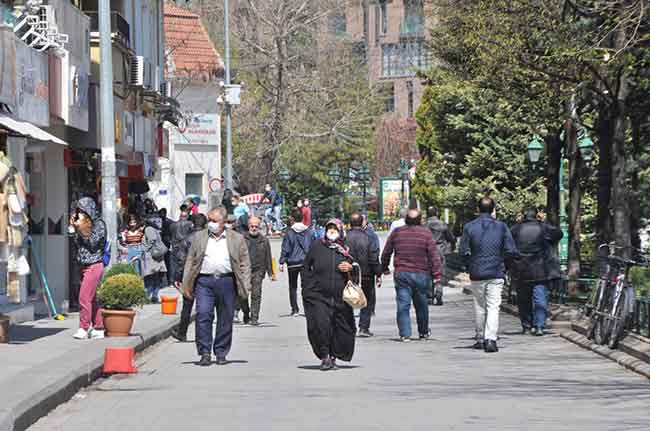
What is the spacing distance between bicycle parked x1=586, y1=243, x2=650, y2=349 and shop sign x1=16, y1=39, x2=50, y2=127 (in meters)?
8.25

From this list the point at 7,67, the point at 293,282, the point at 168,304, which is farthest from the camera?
the point at 293,282

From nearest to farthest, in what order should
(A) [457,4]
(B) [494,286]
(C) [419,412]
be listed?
1. (C) [419,412]
2. (B) [494,286]
3. (A) [457,4]

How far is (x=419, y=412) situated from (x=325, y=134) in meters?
58.5

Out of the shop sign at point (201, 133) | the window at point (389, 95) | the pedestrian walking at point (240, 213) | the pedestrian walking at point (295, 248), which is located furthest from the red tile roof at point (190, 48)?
the pedestrian walking at point (295, 248)

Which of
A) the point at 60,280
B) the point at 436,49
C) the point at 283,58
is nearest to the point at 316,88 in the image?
the point at 283,58

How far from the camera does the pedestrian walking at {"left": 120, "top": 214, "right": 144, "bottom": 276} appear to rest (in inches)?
1081

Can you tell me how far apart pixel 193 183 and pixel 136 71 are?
3012 centimetres

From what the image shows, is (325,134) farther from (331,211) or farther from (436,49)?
(436,49)

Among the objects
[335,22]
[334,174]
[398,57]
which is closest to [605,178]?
[334,174]

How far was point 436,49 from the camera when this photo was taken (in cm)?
3123

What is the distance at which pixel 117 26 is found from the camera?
2941 cm

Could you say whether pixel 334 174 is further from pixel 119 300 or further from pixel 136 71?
pixel 119 300

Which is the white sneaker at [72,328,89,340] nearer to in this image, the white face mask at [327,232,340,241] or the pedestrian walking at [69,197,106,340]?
the pedestrian walking at [69,197,106,340]

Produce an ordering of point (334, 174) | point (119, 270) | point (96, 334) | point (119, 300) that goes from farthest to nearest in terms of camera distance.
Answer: point (334, 174)
point (119, 270)
point (96, 334)
point (119, 300)
